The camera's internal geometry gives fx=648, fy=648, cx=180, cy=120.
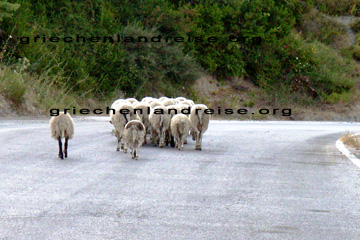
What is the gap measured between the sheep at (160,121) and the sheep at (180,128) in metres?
0.35

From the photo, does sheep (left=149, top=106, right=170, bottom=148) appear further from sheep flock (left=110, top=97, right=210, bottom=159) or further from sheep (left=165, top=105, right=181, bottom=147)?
sheep (left=165, top=105, right=181, bottom=147)

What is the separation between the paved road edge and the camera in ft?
40.8

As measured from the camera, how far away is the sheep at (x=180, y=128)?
1384 cm

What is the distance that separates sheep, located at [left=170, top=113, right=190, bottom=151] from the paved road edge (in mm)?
3430

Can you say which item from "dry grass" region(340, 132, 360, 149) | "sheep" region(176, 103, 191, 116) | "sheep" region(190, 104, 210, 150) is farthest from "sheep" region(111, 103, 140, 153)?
"dry grass" region(340, 132, 360, 149)

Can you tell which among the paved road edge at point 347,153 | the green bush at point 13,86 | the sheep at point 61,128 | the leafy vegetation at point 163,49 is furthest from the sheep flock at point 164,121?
the leafy vegetation at point 163,49

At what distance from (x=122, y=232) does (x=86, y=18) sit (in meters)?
28.1

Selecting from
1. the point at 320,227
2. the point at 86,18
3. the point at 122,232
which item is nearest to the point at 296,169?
the point at 320,227

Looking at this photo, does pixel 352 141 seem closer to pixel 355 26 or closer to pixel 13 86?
pixel 13 86

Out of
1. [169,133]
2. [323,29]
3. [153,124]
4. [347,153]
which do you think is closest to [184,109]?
[169,133]

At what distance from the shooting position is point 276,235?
6535 mm

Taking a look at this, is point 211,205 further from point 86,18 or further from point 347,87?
point 347,87

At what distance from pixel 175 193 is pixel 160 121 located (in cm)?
587

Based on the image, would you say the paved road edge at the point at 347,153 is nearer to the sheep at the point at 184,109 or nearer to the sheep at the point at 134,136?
the sheep at the point at 184,109
